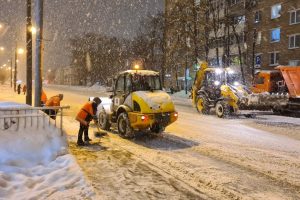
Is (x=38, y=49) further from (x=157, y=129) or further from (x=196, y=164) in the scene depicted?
(x=196, y=164)

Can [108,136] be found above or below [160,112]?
below

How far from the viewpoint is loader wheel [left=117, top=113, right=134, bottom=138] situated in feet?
41.8

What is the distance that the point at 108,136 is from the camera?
42.7 ft

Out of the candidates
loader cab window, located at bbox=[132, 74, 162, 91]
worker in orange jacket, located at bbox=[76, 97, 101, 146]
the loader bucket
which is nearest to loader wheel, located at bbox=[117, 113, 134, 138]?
loader cab window, located at bbox=[132, 74, 162, 91]

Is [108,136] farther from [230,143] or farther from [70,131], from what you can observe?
[230,143]

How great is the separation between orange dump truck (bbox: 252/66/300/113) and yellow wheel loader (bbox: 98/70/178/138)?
29.5 feet

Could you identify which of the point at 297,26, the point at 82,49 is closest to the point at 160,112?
the point at 297,26

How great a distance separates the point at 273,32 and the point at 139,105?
32.4m

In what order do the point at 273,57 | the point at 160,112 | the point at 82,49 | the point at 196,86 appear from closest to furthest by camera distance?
1. the point at 160,112
2. the point at 196,86
3. the point at 273,57
4. the point at 82,49

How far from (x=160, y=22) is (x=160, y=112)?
133 ft

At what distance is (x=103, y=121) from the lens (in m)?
14.4

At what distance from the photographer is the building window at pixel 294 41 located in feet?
123

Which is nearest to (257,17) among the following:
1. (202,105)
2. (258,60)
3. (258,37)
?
(258,37)

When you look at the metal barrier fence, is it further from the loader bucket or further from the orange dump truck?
the loader bucket
